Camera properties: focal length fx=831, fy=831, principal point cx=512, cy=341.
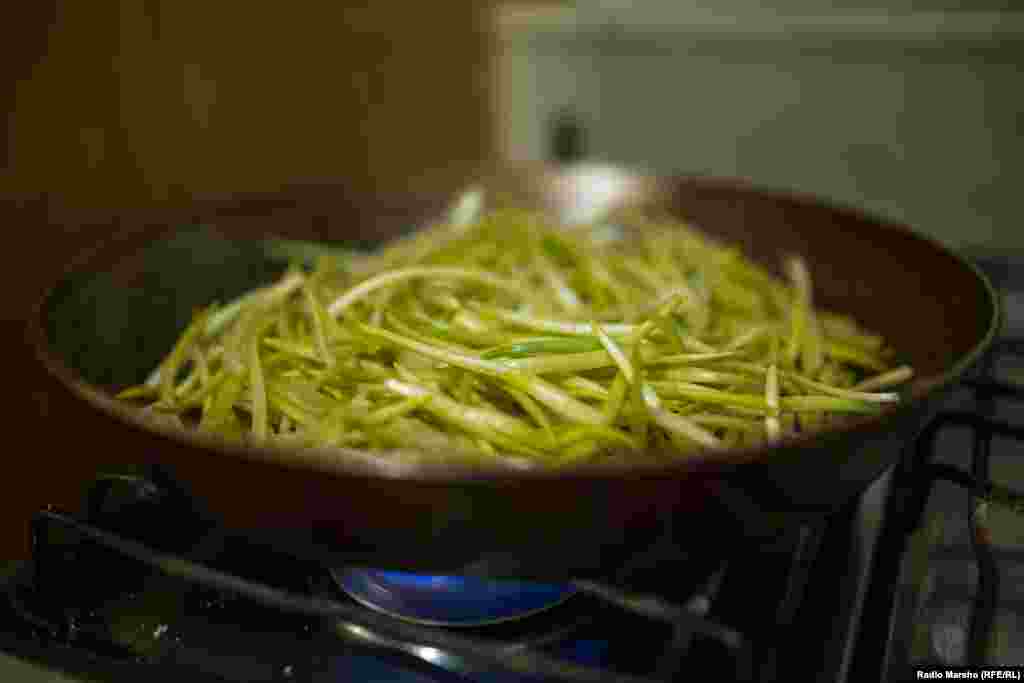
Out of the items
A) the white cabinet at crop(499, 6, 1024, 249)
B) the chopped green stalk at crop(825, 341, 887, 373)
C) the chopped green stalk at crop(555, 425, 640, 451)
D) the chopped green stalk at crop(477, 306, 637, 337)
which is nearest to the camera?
the chopped green stalk at crop(555, 425, 640, 451)

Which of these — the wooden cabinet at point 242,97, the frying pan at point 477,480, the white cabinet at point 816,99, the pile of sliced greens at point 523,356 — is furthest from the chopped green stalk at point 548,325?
the white cabinet at point 816,99

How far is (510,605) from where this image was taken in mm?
573

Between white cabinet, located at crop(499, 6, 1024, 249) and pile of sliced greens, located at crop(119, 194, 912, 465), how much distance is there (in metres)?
0.70

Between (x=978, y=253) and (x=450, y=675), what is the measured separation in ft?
3.23

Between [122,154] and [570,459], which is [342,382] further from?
[122,154]

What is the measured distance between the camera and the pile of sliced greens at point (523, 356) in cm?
59

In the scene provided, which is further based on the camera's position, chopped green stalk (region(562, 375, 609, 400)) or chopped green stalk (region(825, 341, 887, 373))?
chopped green stalk (region(825, 341, 887, 373))

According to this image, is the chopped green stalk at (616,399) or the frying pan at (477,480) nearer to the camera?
the frying pan at (477,480)

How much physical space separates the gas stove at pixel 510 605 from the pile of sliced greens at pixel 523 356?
0.29 ft

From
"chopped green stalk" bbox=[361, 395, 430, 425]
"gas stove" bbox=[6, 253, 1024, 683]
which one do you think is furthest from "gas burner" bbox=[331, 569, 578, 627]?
"chopped green stalk" bbox=[361, 395, 430, 425]

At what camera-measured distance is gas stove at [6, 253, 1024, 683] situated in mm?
510

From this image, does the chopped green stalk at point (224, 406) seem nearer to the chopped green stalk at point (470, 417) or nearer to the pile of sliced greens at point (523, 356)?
the pile of sliced greens at point (523, 356)

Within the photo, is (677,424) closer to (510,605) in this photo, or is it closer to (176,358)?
(510,605)

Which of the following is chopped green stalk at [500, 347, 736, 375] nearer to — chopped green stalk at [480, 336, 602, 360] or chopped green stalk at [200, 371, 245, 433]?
chopped green stalk at [480, 336, 602, 360]
